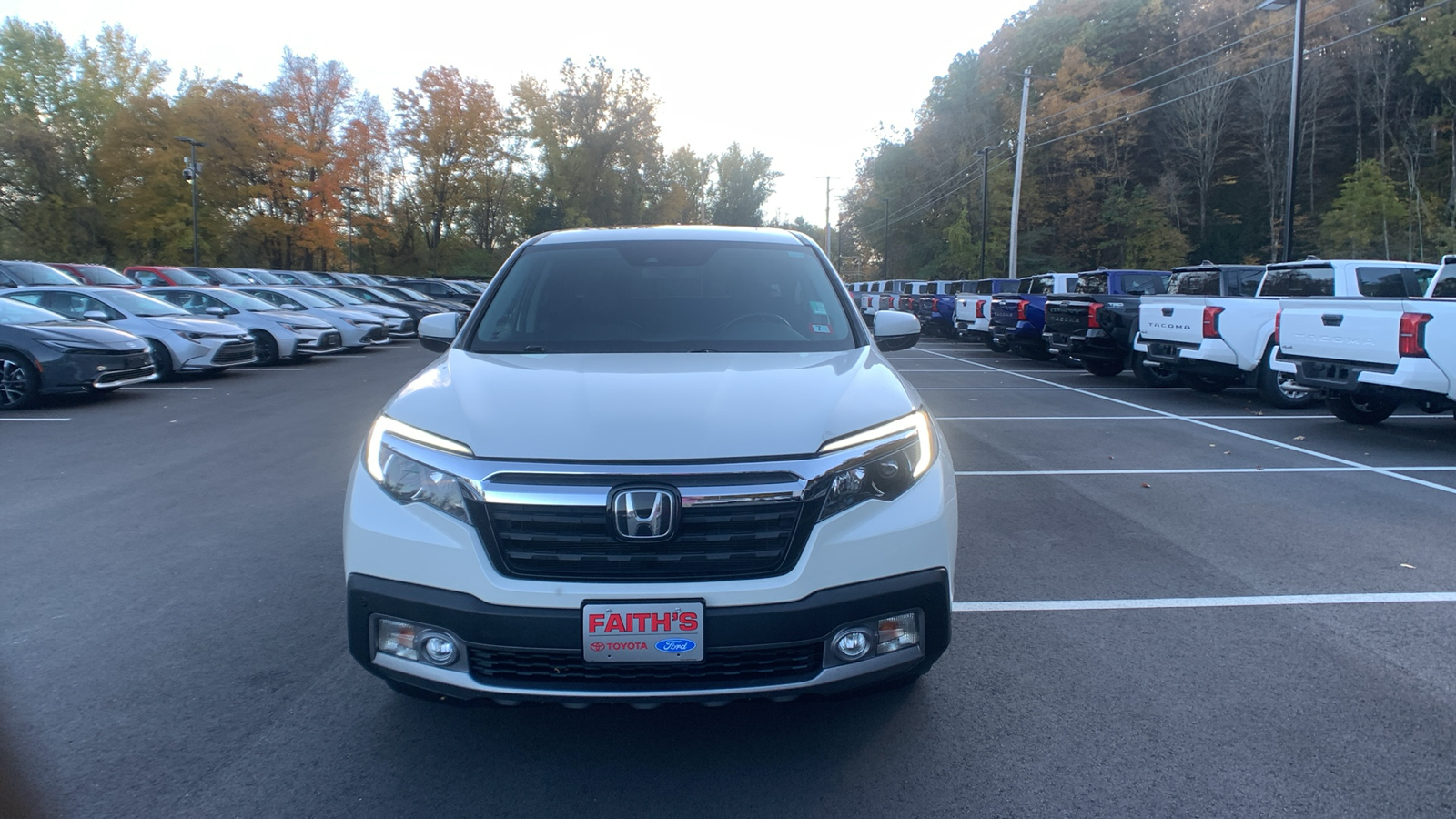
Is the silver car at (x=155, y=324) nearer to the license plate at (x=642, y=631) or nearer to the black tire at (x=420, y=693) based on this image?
the black tire at (x=420, y=693)

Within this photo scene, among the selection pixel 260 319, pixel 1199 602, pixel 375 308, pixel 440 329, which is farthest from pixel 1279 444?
pixel 375 308

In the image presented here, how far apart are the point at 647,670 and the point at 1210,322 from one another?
11.9 metres

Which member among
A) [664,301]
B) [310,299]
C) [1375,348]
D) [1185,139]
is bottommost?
[1375,348]

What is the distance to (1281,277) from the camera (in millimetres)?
12648

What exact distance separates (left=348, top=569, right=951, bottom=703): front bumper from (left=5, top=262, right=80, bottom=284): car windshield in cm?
2164

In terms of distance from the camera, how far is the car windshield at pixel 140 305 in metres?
14.6

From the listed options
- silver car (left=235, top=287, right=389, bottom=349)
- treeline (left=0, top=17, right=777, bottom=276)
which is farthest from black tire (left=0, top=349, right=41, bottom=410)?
treeline (left=0, top=17, right=777, bottom=276)

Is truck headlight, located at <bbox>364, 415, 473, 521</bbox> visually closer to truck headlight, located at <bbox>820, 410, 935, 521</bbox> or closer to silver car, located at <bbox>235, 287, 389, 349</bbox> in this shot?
truck headlight, located at <bbox>820, 410, 935, 521</bbox>

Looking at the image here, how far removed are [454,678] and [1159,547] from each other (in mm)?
4506

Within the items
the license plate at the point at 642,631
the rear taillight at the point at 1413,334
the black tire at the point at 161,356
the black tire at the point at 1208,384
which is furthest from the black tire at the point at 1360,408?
the black tire at the point at 161,356

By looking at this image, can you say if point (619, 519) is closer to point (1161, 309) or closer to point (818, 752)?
point (818, 752)

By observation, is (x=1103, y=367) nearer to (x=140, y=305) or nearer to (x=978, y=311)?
(x=978, y=311)

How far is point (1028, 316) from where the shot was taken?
20203 millimetres

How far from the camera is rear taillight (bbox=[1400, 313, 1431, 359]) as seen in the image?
340 inches
